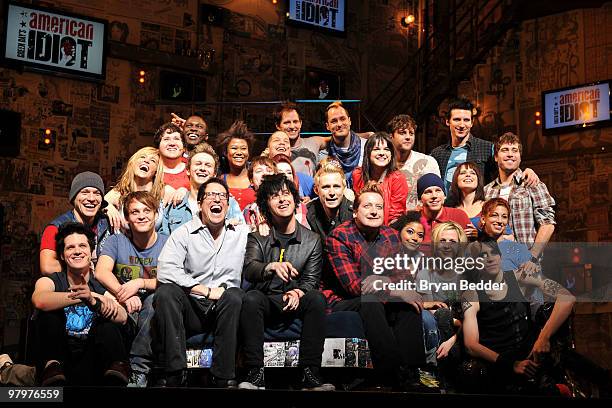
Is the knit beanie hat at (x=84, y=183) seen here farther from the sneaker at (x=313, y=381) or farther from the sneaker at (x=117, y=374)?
the sneaker at (x=313, y=381)

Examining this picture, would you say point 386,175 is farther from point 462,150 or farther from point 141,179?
point 141,179

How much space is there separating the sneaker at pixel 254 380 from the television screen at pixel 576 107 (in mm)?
6490

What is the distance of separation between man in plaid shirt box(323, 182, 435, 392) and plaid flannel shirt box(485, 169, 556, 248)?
1096mm

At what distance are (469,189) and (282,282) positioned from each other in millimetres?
1663

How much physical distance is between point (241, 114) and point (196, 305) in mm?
4365

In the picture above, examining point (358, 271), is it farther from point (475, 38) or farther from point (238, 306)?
point (475, 38)

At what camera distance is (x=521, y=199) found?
5.40 metres

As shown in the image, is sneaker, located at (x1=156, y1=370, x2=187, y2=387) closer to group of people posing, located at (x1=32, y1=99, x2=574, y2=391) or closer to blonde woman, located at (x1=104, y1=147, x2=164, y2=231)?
group of people posing, located at (x1=32, y1=99, x2=574, y2=391)

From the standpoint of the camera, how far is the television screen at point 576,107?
364 inches

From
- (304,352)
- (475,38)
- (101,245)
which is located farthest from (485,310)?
(475,38)

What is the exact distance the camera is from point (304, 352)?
13.7ft

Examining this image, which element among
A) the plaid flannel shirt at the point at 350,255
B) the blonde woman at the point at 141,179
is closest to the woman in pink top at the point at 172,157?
the blonde woman at the point at 141,179

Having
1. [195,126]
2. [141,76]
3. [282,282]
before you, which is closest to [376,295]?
[282,282]

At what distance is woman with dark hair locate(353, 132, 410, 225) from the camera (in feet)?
17.6
